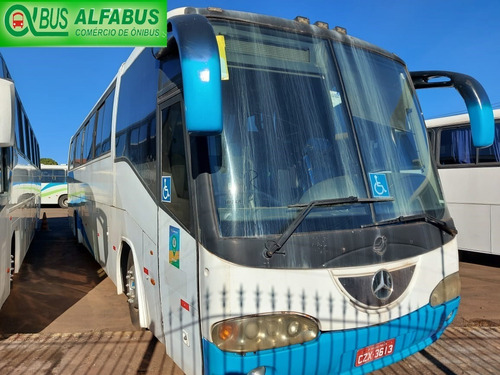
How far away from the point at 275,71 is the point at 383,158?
1.09 meters

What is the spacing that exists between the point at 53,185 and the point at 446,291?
27851mm

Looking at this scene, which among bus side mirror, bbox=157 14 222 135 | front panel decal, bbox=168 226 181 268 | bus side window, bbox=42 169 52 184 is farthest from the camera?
bus side window, bbox=42 169 52 184

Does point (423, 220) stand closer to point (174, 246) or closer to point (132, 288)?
point (174, 246)

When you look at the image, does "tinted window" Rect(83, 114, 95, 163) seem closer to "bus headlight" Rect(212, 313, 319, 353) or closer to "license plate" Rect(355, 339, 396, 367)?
"bus headlight" Rect(212, 313, 319, 353)

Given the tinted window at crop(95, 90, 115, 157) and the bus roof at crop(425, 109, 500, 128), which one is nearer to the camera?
the tinted window at crop(95, 90, 115, 157)

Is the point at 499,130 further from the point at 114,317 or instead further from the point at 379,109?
the point at 114,317

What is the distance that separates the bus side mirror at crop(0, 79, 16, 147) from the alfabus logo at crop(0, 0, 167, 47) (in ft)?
7.89

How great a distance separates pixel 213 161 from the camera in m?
2.56

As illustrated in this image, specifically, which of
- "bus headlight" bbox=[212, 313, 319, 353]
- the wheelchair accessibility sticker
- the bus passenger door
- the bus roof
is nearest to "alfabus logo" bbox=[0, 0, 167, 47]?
the bus passenger door

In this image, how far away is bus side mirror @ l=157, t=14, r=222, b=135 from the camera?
2.07 meters

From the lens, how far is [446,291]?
124 inches

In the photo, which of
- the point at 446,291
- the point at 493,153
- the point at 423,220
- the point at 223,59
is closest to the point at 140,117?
the point at 223,59

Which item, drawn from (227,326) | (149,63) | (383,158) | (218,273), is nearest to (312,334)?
(227,326)

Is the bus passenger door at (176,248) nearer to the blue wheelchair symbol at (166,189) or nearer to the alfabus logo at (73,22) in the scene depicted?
the blue wheelchair symbol at (166,189)
